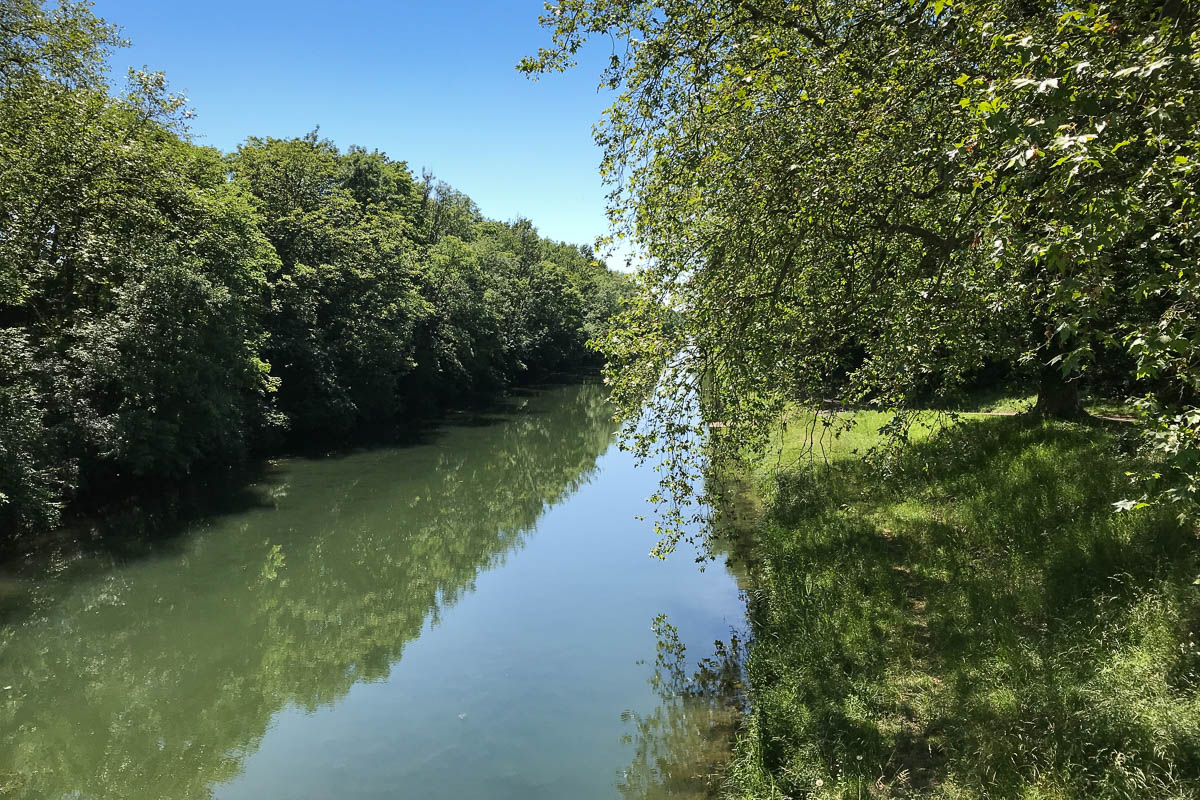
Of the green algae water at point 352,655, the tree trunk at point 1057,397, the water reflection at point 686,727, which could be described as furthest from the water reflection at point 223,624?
the tree trunk at point 1057,397

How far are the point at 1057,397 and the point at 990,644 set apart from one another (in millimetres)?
8278

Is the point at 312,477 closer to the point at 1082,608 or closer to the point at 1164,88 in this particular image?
the point at 1082,608

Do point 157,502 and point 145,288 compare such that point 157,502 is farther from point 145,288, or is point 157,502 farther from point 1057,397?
point 1057,397

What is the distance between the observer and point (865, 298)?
8.27 metres

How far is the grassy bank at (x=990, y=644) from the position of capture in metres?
4.69

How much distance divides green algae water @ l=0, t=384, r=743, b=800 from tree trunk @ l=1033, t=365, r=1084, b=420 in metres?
6.89

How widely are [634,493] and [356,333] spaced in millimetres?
15220

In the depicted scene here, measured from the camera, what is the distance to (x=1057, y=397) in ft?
41.1

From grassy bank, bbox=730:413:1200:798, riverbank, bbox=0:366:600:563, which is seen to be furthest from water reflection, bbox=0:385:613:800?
grassy bank, bbox=730:413:1200:798

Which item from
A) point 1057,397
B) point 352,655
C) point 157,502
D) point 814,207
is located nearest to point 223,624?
point 352,655

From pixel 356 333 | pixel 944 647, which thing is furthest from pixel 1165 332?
pixel 356 333

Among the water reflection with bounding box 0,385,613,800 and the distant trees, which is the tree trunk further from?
the water reflection with bounding box 0,385,613,800

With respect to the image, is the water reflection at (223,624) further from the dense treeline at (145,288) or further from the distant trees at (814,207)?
the distant trees at (814,207)

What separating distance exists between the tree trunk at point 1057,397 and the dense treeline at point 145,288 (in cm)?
907
